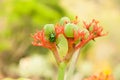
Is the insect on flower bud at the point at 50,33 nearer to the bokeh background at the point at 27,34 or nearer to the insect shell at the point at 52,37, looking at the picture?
the insect shell at the point at 52,37

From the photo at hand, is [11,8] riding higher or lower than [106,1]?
lower

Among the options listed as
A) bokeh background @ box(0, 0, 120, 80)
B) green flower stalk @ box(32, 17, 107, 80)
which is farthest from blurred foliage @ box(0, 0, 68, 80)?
green flower stalk @ box(32, 17, 107, 80)

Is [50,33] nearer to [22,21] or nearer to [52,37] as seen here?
[52,37]

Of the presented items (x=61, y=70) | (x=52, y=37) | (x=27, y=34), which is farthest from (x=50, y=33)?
(x=27, y=34)

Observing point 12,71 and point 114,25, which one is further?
point 114,25

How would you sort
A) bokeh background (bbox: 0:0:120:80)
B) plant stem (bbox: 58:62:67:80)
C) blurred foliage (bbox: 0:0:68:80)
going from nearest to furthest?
A: 1. plant stem (bbox: 58:62:67:80)
2. bokeh background (bbox: 0:0:120:80)
3. blurred foliage (bbox: 0:0:68:80)

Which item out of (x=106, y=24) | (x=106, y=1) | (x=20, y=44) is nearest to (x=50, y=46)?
(x=20, y=44)

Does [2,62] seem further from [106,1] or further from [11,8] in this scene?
[106,1]

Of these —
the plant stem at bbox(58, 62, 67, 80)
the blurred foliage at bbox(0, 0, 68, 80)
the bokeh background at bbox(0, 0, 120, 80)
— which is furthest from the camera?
the blurred foliage at bbox(0, 0, 68, 80)

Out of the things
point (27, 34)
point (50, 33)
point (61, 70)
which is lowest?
point (61, 70)

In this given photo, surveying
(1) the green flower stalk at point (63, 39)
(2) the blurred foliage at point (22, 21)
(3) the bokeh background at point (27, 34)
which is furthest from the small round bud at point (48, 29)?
(2) the blurred foliage at point (22, 21)

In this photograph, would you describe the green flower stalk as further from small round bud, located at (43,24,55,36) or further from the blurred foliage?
the blurred foliage
